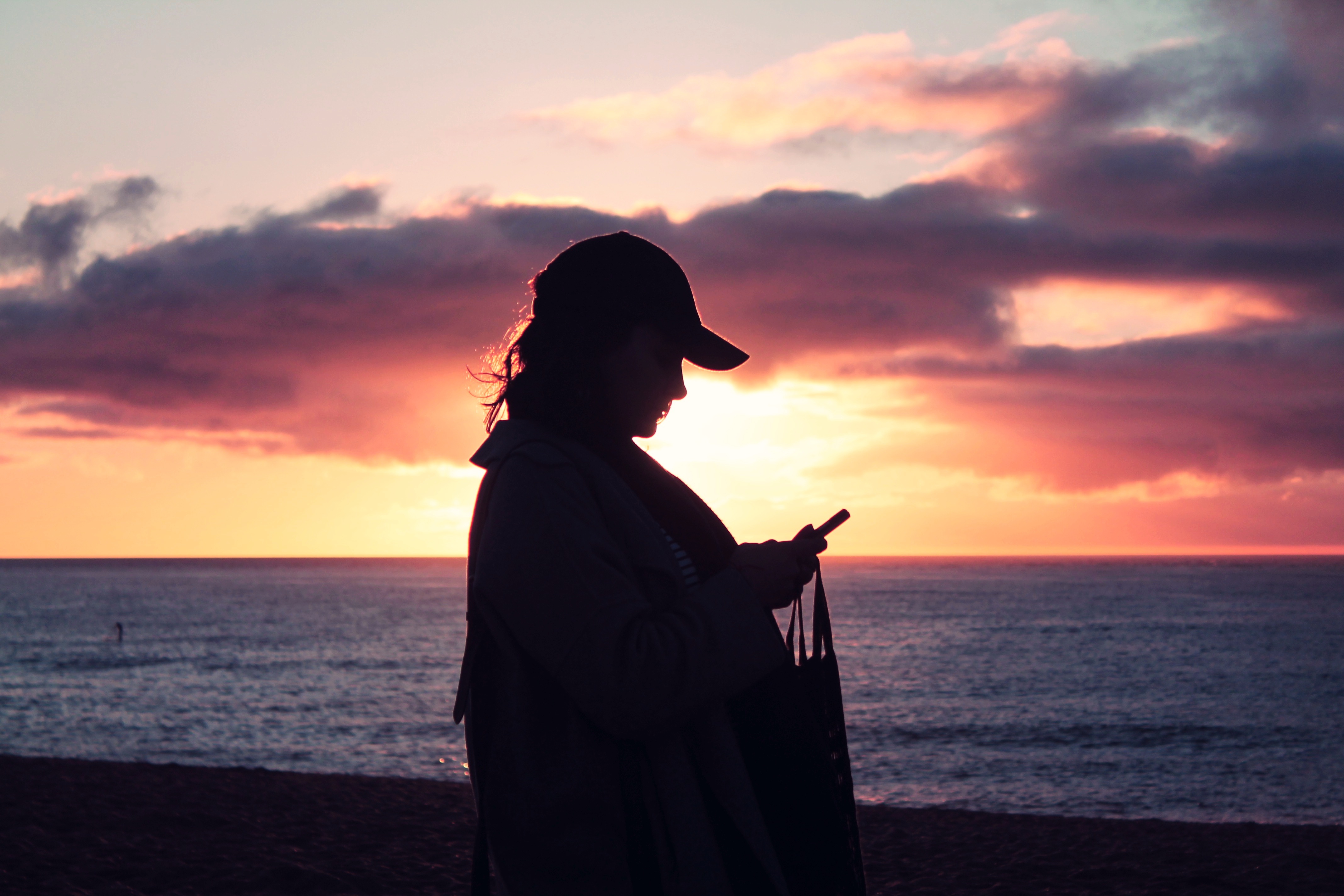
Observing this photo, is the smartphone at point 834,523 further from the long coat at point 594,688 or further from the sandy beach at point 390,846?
the sandy beach at point 390,846

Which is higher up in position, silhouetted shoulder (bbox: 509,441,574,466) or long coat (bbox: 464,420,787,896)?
silhouetted shoulder (bbox: 509,441,574,466)

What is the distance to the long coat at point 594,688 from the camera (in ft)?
5.07

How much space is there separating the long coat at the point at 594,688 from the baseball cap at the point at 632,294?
0.28 m

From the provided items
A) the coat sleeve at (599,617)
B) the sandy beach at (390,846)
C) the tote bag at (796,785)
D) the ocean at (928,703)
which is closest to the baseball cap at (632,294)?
the coat sleeve at (599,617)

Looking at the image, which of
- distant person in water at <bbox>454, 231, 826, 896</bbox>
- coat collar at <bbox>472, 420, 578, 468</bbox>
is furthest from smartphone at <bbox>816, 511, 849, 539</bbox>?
coat collar at <bbox>472, 420, 578, 468</bbox>

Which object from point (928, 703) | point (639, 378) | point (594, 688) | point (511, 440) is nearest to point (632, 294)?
point (639, 378)

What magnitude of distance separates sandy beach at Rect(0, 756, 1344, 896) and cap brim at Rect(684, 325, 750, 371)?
7.41 m

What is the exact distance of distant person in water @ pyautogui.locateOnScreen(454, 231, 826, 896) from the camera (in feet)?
5.10

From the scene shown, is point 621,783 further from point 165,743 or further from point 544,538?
point 165,743

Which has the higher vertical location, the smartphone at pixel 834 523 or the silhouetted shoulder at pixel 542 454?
the silhouetted shoulder at pixel 542 454

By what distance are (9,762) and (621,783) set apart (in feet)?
53.1

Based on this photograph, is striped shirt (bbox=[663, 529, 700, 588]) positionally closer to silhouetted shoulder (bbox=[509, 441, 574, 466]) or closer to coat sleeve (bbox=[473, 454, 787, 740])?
coat sleeve (bbox=[473, 454, 787, 740])

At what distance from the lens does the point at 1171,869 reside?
9.41 meters

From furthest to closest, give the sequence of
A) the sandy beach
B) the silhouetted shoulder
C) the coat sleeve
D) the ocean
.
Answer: the ocean → the sandy beach → the silhouetted shoulder → the coat sleeve
